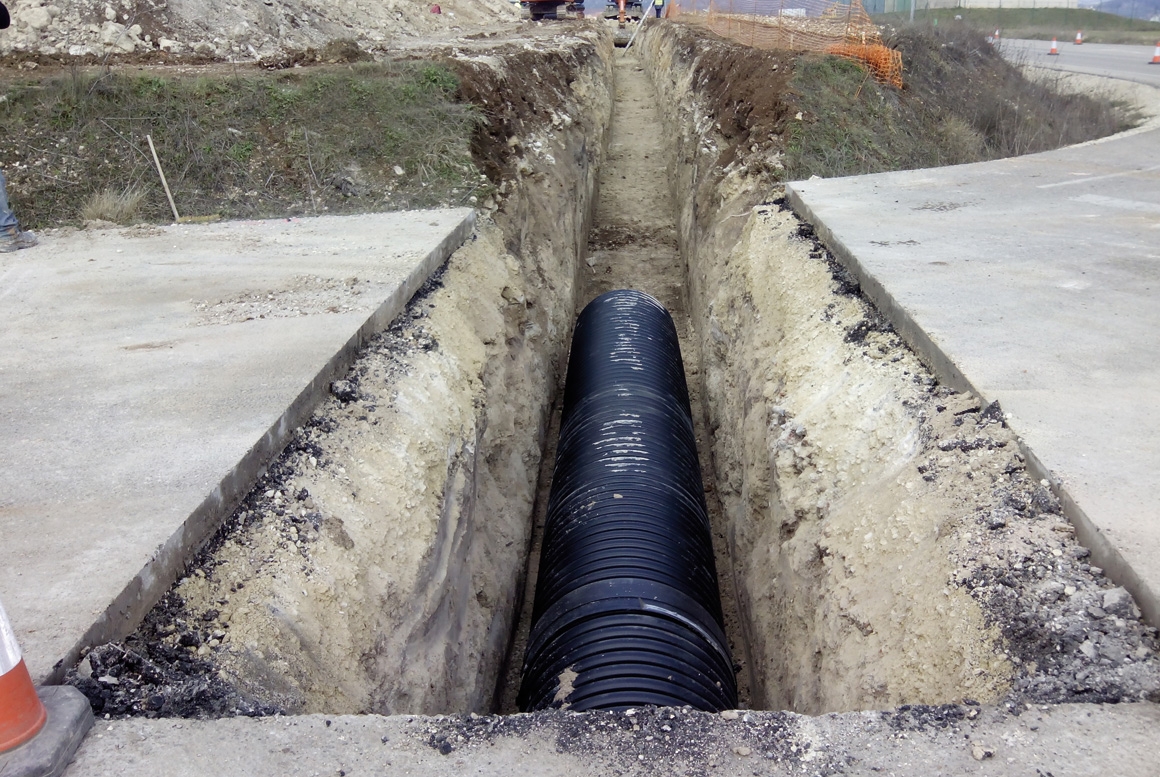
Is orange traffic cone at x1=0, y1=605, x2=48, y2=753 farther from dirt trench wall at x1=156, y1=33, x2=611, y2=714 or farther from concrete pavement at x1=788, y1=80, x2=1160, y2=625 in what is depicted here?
concrete pavement at x1=788, y1=80, x2=1160, y2=625

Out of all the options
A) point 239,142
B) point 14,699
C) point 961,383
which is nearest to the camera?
point 14,699

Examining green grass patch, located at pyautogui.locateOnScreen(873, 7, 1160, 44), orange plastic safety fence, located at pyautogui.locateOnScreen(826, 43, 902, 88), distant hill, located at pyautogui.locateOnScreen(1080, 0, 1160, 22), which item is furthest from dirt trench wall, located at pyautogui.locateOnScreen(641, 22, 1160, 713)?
distant hill, located at pyautogui.locateOnScreen(1080, 0, 1160, 22)

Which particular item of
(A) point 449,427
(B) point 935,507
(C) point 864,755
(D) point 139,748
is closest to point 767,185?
(A) point 449,427

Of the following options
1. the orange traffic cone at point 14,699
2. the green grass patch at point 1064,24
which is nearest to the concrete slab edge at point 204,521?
the orange traffic cone at point 14,699

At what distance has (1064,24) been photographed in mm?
30062

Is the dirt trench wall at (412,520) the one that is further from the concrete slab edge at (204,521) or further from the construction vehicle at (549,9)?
the construction vehicle at (549,9)

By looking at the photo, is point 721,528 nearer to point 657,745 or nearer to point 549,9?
point 657,745

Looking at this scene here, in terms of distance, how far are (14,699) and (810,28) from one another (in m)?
11.7

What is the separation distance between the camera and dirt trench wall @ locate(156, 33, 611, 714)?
8.32 feet

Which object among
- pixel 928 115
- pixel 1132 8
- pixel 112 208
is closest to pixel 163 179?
pixel 112 208

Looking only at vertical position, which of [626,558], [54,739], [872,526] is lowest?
[626,558]

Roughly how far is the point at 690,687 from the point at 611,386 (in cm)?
242

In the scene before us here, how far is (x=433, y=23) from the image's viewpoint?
17094mm

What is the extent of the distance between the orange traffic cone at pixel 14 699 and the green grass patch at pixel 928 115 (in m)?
6.37
